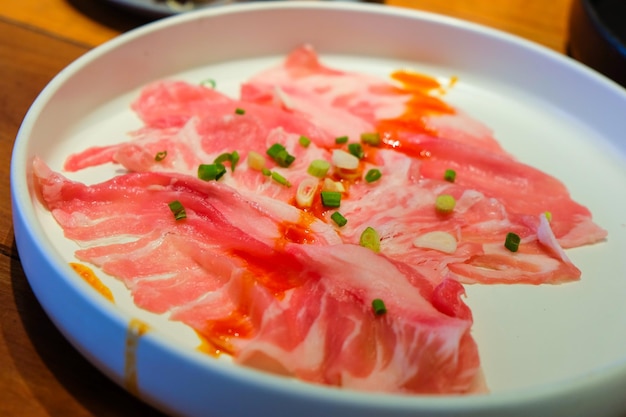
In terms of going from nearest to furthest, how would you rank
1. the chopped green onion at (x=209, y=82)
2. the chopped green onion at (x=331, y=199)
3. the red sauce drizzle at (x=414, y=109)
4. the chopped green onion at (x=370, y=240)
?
the chopped green onion at (x=370, y=240)
the chopped green onion at (x=331, y=199)
the red sauce drizzle at (x=414, y=109)
the chopped green onion at (x=209, y=82)

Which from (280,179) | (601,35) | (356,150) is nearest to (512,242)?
(356,150)

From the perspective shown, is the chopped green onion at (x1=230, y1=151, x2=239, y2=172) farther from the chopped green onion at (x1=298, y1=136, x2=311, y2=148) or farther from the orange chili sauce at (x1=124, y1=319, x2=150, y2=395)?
the orange chili sauce at (x1=124, y1=319, x2=150, y2=395)

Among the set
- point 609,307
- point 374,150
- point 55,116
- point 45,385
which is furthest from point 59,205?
point 609,307

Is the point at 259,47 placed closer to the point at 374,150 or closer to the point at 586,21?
the point at 374,150

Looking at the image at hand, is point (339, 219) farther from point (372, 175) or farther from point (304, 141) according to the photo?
point (304, 141)

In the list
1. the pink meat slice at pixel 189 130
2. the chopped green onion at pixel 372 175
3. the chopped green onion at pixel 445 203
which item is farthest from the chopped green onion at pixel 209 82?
the chopped green onion at pixel 445 203

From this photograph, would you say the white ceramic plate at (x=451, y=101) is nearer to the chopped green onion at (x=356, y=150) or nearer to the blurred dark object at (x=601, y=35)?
the blurred dark object at (x=601, y=35)
